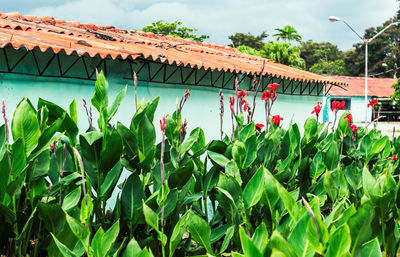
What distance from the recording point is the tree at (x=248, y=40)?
143 feet

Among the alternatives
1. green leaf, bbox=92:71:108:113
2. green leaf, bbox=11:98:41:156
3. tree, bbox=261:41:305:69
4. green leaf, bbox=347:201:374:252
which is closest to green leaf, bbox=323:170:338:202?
green leaf, bbox=347:201:374:252

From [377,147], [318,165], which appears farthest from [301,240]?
[377,147]

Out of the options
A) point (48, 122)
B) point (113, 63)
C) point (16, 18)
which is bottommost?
point (48, 122)

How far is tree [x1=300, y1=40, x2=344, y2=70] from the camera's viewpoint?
47875 mm

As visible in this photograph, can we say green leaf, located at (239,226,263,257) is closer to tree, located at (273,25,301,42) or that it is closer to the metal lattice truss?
the metal lattice truss

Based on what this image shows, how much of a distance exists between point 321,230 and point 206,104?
529cm

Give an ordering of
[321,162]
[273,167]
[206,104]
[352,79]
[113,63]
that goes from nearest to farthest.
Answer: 1. [273,167]
2. [321,162]
3. [113,63]
4. [206,104]
5. [352,79]

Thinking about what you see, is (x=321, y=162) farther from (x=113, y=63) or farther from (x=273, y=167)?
(x=113, y=63)

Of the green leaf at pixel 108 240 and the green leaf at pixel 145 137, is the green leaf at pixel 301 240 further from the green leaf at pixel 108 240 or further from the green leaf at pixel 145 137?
the green leaf at pixel 145 137

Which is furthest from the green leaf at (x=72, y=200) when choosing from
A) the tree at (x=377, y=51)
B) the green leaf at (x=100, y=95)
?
the tree at (x=377, y=51)

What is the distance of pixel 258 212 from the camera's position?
2.27 m

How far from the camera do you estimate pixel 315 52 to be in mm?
47312

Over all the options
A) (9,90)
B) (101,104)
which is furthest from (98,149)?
(9,90)

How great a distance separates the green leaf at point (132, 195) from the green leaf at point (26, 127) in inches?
20.4
